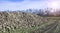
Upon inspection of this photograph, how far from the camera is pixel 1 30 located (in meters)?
36.3

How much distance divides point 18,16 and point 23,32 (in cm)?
1024

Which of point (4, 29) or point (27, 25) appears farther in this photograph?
point (27, 25)

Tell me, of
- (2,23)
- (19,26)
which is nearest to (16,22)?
(19,26)

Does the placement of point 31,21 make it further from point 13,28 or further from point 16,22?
point 13,28

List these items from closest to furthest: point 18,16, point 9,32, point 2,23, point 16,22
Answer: point 9,32, point 2,23, point 16,22, point 18,16

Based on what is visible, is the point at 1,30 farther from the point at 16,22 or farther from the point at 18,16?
the point at 18,16

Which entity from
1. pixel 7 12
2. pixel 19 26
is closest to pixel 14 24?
pixel 19 26

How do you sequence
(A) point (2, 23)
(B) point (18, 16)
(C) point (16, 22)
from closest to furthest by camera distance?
(A) point (2, 23) → (C) point (16, 22) → (B) point (18, 16)

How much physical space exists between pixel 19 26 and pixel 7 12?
4.30 metres

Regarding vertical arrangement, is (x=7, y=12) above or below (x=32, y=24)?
above

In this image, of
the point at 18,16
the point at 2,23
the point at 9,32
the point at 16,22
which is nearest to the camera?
the point at 9,32

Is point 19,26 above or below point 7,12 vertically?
below

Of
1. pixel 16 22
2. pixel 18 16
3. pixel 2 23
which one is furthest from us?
pixel 18 16

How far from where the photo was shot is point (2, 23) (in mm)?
38781
